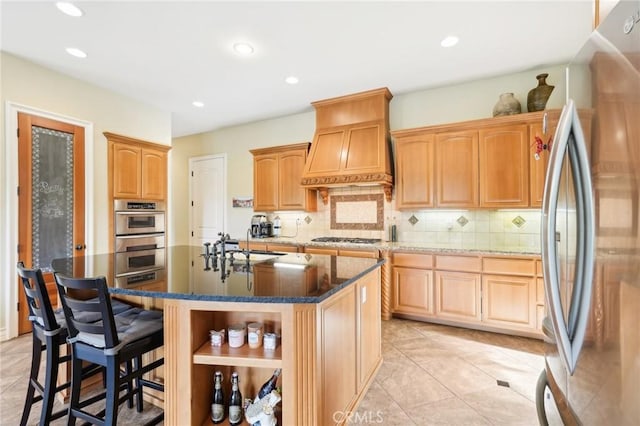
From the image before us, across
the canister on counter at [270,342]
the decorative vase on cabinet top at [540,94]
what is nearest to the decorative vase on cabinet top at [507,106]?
the decorative vase on cabinet top at [540,94]

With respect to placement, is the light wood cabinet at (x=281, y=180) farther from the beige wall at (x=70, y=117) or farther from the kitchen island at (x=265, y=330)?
the kitchen island at (x=265, y=330)

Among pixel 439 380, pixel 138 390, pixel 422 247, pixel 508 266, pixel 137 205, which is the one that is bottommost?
pixel 439 380

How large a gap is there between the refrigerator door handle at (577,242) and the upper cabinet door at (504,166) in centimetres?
275

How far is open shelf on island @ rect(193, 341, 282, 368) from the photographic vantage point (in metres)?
1.38

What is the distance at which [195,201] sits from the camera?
623cm

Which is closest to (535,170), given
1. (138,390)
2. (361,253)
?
(361,253)

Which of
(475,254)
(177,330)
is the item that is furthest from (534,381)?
(177,330)

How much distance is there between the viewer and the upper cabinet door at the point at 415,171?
12.1 ft

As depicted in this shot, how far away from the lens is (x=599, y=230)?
2.42 feet

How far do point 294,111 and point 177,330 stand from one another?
417 centimetres

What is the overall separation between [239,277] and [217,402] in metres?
0.65

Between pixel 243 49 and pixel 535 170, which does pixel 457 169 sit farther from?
pixel 243 49

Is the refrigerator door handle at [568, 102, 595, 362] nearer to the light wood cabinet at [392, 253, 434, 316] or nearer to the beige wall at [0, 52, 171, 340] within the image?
the light wood cabinet at [392, 253, 434, 316]

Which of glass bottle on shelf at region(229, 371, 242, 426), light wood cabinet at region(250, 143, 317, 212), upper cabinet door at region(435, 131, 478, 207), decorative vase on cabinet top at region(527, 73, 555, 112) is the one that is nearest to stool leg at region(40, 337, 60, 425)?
glass bottle on shelf at region(229, 371, 242, 426)
